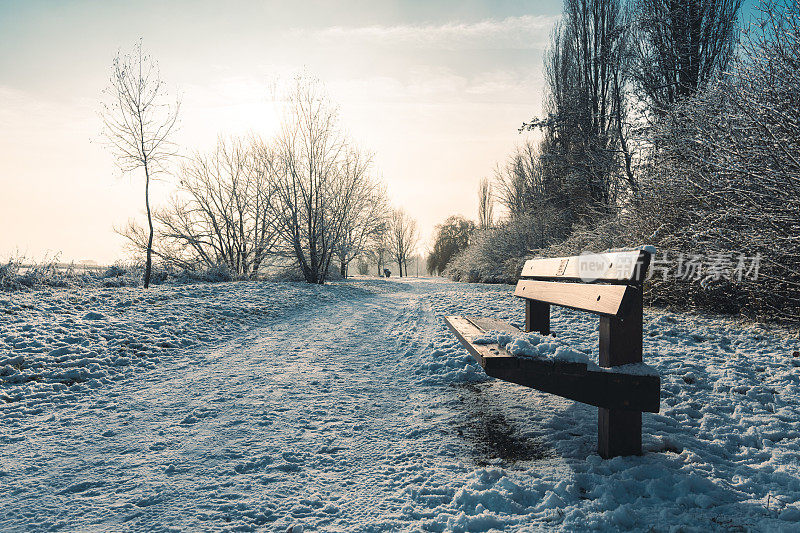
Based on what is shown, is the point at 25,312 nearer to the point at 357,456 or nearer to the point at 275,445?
the point at 275,445

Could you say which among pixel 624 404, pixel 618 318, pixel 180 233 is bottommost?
pixel 624 404

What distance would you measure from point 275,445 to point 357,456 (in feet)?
1.83

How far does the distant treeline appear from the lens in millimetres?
4996

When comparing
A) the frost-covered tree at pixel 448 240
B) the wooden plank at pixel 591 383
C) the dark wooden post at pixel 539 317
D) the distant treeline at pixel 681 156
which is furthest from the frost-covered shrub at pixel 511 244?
the frost-covered tree at pixel 448 240

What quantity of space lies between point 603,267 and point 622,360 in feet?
1.74

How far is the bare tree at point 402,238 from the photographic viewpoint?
51969 millimetres

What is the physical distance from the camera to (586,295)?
8.21 feet

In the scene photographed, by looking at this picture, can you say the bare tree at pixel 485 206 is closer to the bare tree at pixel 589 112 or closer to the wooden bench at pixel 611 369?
the bare tree at pixel 589 112

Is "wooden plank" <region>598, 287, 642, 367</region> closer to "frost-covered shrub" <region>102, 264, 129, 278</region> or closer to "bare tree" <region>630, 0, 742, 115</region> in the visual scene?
"bare tree" <region>630, 0, 742, 115</region>

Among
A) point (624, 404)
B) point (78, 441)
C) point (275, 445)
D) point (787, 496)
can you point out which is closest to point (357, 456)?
point (275, 445)

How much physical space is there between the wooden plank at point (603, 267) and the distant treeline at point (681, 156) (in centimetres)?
321

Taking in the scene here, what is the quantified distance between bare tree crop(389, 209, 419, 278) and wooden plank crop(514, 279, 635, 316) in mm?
47497

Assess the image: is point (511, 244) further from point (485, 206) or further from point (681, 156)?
point (485, 206)

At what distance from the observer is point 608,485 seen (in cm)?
203
